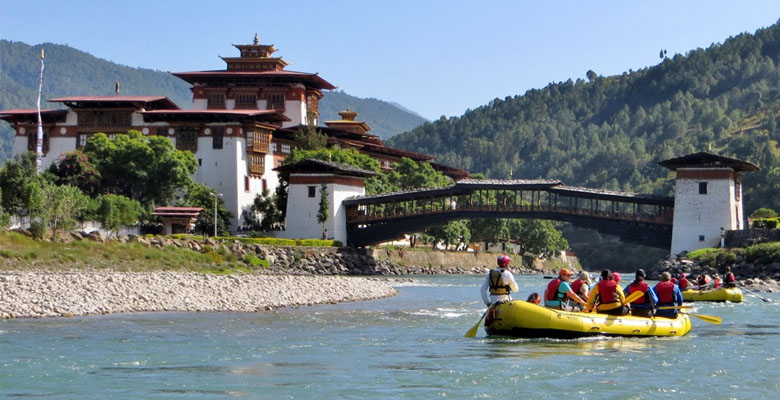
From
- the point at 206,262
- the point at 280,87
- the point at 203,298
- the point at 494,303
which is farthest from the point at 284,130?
the point at 494,303

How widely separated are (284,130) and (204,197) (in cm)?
1474

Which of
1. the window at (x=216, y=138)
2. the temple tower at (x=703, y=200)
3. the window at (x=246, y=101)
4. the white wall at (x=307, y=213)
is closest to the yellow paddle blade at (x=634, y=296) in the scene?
the temple tower at (x=703, y=200)

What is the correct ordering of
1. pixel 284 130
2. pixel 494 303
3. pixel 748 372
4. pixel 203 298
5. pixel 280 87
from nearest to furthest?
1. pixel 748 372
2. pixel 494 303
3. pixel 203 298
4. pixel 284 130
5. pixel 280 87

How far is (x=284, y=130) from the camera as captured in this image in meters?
105

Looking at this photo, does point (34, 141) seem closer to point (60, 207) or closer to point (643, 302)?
point (60, 207)

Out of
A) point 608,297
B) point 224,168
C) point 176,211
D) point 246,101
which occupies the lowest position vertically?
point 608,297

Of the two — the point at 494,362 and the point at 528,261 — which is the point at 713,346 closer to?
the point at 494,362

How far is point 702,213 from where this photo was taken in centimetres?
8306

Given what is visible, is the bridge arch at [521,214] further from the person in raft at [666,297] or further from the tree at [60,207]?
the person in raft at [666,297]

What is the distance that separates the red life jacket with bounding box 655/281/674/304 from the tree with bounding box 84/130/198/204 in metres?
61.0

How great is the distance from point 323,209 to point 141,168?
13.6 m

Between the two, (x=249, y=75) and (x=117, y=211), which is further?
(x=249, y=75)

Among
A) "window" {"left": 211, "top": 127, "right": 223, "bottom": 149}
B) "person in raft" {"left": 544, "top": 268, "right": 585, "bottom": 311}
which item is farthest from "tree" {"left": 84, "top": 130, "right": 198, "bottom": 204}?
"person in raft" {"left": 544, "top": 268, "right": 585, "bottom": 311}

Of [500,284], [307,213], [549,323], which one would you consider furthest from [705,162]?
[549,323]
